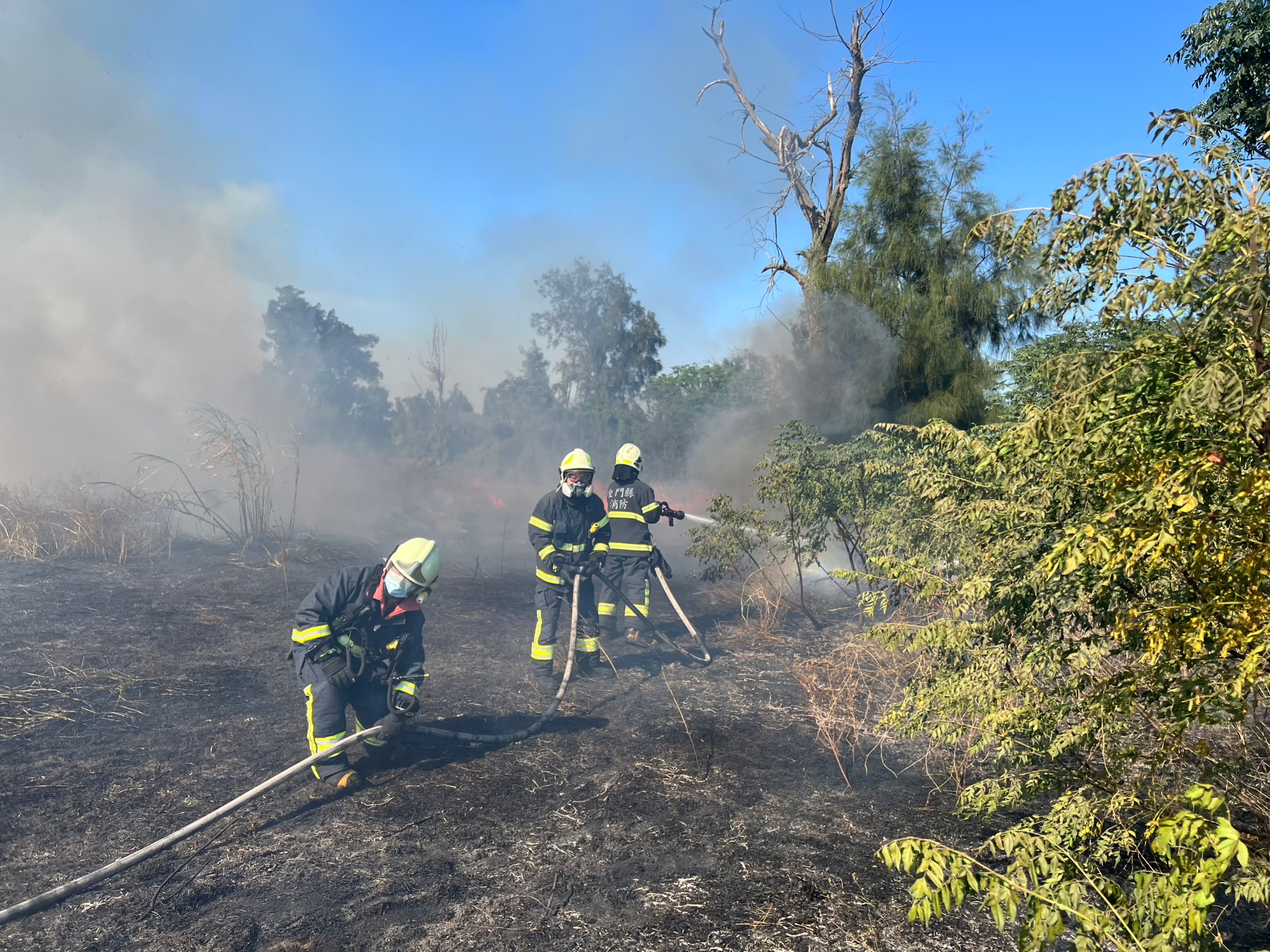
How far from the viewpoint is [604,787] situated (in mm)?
4812

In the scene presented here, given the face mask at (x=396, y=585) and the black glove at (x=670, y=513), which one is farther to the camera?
the black glove at (x=670, y=513)

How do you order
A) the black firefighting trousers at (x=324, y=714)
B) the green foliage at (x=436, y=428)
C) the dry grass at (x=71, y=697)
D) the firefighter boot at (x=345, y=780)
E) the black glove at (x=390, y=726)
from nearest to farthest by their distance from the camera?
the firefighter boot at (x=345, y=780) → the black firefighting trousers at (x=324, y=714) → the black glove at (x=390, y=726) → the dry grass at (x=71, y=697) → the green foliage at (x=436, y=428)

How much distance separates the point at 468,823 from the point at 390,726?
36.6 inches

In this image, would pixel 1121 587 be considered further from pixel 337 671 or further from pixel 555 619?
pixel 555 619

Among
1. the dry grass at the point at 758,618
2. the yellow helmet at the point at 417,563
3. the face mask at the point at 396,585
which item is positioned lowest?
the dry grass at the point at 758,618

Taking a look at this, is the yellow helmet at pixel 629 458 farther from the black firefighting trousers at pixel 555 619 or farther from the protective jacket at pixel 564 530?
the black firefighting trousers at pixel 555 619

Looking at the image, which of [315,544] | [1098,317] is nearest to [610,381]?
[315,544]

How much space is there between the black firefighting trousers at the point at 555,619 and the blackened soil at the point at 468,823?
39cm

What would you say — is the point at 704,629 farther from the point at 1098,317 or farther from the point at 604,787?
the point at 1098,317

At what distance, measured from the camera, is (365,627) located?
5176 millimetres

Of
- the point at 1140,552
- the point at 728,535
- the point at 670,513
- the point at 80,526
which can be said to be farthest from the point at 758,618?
the point at 80,526

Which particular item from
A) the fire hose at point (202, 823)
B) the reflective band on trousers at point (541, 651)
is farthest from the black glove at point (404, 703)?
the reflective band on trousers at point (541, 651)

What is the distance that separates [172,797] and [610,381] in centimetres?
2722

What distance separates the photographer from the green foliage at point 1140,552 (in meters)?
1.92
